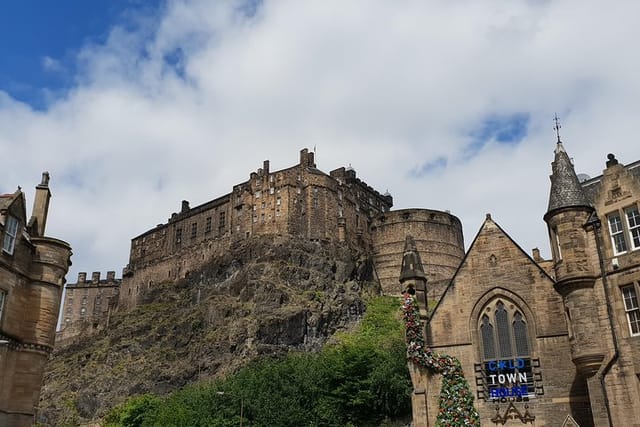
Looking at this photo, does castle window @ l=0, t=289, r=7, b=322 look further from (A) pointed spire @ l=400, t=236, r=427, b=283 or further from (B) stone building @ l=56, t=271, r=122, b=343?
(B) stone building @ l=56, t=271, r=122, b=343

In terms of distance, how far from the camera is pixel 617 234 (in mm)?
25922

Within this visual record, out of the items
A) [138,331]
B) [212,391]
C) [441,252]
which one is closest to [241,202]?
[138,331]

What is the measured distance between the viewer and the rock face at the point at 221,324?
6575cm

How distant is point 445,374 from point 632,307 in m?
9.14

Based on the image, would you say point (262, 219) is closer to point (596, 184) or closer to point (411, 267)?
point (411, 267)

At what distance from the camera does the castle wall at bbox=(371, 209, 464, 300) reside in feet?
280

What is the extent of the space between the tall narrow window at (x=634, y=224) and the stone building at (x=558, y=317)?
4cm

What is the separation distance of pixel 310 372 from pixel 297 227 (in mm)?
33630

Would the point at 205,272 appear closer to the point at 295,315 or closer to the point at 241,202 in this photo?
the point at 241,202

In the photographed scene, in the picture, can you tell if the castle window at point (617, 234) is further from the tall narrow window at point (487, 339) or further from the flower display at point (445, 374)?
the flower display at point (445, 374)

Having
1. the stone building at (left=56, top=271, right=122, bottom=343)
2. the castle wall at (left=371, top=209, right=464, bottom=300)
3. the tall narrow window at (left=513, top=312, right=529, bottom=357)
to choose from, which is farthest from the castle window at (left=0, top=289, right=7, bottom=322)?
the stone building at (left=56, top=271, right=122, bottom=343)

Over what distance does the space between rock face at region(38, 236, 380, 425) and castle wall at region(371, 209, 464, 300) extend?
10.8 ft

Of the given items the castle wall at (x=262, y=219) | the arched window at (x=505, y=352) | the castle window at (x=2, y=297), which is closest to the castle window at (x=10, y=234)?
the castle window at (x=2, y=297)

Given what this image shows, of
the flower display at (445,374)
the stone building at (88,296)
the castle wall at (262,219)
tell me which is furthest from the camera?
the stone building at (88,296)
